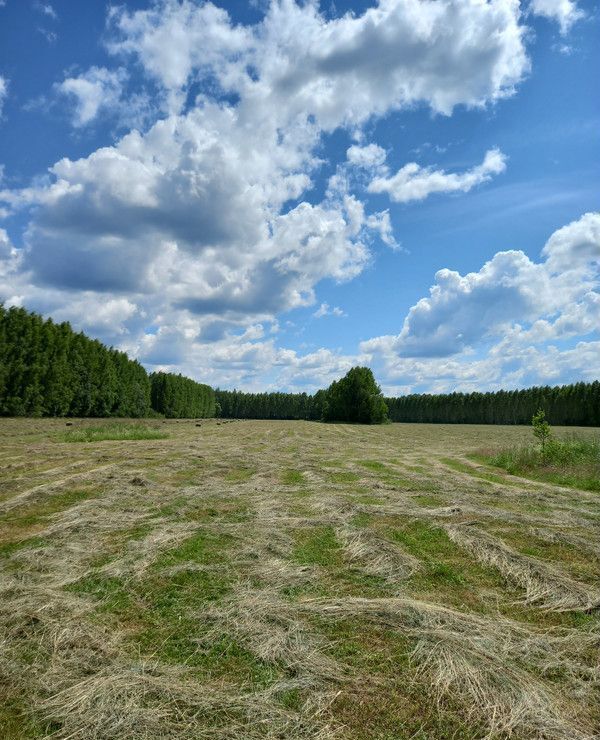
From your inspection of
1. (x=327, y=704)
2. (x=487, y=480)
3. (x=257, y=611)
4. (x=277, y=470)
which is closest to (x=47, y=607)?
(x=257, y=611)

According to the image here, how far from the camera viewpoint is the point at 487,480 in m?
13.0

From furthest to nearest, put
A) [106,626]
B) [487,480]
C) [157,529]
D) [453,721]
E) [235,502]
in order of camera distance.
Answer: [487,480], [235,502], [157,529], [106,626], [453,721]

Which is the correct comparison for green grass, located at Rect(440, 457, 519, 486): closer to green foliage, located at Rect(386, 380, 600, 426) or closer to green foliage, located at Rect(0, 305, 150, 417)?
green foliage, located at Rect(0, 305, 150, 417)

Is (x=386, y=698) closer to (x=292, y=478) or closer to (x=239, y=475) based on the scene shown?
(x=292, y=478)

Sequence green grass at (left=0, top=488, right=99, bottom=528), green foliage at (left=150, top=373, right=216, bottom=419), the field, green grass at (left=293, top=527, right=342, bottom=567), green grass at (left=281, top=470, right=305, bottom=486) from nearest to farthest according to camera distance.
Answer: the field, green grass at (left=293, top=527, right=342, bottom=567), green grass at (left=0, top=488, right=99, bottom=528), green grass at (left=281, top=470, right=305, bottom=486), green foliage at (left=150, top=373, right=216, bottom=419)

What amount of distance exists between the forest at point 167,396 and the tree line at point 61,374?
0.08 meters

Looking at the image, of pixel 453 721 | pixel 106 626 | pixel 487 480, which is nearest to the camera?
pixel 453 721

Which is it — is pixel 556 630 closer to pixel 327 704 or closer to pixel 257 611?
pixel 327 704

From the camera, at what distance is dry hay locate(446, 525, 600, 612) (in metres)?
4.48

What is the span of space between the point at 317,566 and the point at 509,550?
9.05 feet

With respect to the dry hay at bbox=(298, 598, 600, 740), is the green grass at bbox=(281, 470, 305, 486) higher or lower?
lower

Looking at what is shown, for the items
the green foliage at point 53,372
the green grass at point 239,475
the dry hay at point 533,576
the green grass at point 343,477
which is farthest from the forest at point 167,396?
the dry hay at point 533,576

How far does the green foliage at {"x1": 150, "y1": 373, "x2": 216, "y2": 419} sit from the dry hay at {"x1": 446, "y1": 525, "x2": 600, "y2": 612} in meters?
73.9

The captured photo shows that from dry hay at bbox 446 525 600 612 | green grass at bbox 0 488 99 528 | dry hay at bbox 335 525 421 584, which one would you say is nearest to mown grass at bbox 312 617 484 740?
dry hay at bbox 335 525 421 584
